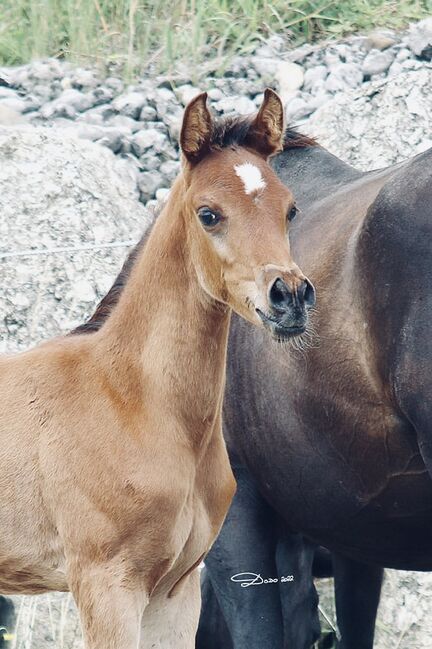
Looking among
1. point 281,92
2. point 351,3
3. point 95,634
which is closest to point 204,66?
point 281,92

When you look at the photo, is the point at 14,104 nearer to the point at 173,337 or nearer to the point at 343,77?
the point at 343,77

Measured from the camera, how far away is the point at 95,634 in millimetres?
3467

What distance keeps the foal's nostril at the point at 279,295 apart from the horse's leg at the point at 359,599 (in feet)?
6.98

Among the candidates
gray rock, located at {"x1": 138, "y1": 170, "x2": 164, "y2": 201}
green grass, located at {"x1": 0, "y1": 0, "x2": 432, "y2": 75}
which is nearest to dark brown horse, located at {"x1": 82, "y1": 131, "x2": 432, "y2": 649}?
gray rock, located at {"x1": 138, "y1": 170, "x2": 164, "y2": 201}

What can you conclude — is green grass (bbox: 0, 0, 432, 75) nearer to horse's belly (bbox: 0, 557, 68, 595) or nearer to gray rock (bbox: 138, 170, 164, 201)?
gray rock (bbox: 138, 170, 164, 201)

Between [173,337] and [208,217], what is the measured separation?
38 cm

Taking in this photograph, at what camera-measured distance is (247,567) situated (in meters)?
4.67

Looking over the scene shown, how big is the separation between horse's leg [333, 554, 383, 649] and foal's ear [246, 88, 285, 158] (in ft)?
6.61

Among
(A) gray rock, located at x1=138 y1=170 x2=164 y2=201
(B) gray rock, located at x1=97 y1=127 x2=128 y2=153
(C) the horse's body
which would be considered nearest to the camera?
(C) the horse's body

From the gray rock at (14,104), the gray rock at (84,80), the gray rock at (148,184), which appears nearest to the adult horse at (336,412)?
the gray rock at (148,184)

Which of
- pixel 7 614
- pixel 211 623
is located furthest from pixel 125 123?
pixel 211 623

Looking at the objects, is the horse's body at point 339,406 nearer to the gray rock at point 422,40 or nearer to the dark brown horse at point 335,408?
the dark brown horse at point 335,408

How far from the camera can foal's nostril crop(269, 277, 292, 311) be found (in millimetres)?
3176

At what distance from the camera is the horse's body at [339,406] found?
12.6 ft
